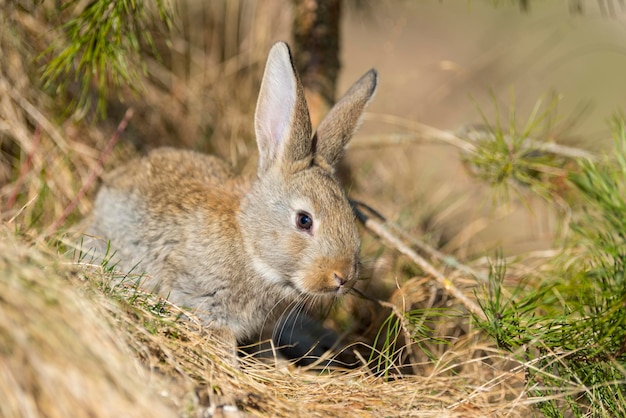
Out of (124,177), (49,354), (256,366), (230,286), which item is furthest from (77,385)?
(124,177)

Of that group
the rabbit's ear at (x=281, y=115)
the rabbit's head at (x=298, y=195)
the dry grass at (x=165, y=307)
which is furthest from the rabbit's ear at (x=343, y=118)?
the dry grass at (x=165, y=307)

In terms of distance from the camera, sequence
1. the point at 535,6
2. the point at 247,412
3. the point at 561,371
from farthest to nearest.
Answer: the point at 535,6 < the point at 561,371 < the point at 247,412

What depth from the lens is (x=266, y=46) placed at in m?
4.43

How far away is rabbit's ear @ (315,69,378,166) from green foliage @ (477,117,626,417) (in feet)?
3.22

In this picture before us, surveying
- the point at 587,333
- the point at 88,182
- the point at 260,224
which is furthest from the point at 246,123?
the point at 587,333

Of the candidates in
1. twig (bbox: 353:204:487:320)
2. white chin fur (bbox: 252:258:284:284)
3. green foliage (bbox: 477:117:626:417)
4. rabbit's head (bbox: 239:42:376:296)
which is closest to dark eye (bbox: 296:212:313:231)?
rabbit's head (bbox: 239:42:376:296)

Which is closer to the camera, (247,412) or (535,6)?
(247,412)

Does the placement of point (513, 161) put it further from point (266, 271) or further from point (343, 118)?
point (266, 271)

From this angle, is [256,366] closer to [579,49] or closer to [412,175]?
Result: [412,175]

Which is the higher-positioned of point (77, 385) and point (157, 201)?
point (157, 201)

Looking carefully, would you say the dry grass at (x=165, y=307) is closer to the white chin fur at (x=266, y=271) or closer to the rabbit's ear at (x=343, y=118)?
the white chin fur at (x=266, y=271)

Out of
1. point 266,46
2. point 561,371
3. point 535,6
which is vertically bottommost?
point 561,371

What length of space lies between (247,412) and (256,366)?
1.88 ft

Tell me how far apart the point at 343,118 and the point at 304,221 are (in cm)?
56
